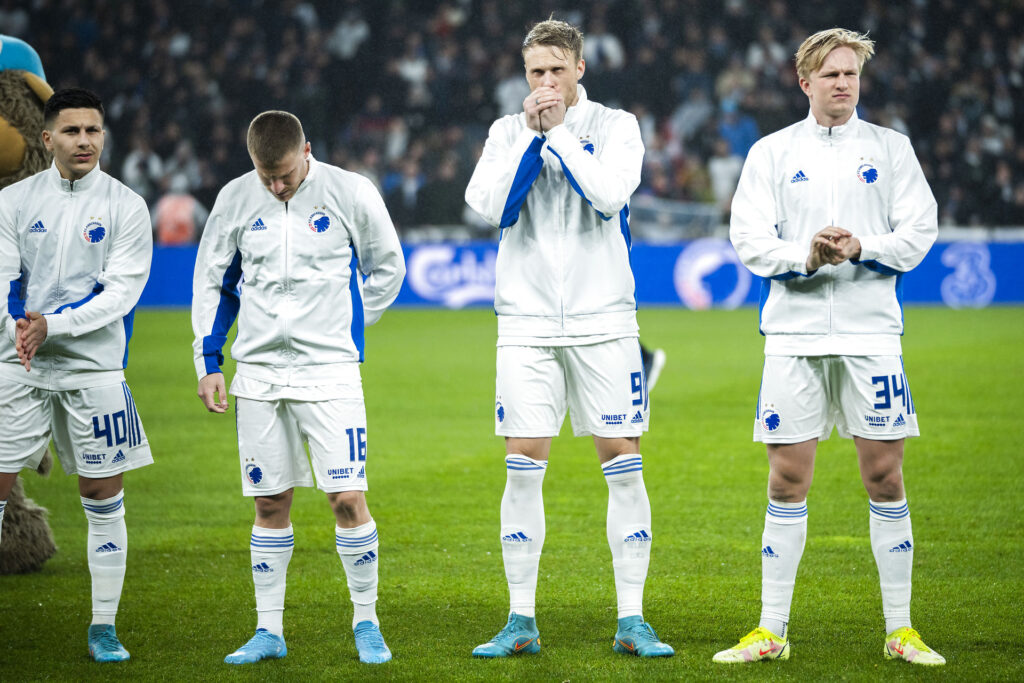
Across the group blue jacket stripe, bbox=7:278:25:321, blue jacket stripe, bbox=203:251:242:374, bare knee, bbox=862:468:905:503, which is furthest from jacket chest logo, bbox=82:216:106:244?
bare knee, bbox=862:468:905:503

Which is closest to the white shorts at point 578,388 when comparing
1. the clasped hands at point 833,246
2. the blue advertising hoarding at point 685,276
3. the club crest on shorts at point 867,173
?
the clasped hands at point 833,246

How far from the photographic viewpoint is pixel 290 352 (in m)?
4.38

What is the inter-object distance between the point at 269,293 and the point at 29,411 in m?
1.00

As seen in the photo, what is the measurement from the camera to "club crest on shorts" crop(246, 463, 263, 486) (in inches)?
173

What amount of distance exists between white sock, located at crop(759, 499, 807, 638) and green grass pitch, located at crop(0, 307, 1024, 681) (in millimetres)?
167

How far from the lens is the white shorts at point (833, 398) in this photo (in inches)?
166

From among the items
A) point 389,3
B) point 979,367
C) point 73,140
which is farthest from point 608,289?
point 389,3

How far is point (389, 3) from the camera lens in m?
24.5

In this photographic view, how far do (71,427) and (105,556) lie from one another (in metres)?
0.50

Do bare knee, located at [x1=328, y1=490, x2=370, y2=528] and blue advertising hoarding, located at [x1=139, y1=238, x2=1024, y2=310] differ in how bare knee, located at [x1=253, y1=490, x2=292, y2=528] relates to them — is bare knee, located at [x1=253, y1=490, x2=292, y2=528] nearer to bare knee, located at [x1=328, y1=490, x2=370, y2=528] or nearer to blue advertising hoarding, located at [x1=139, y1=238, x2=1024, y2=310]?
bare knee, located at [x1=328, y1=490, x2=370, y2=528]

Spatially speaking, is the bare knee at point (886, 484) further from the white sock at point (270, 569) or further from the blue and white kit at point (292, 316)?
the white sock at point (270, 569)

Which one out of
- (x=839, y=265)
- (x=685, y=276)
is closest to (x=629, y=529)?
(x=839, y=265)

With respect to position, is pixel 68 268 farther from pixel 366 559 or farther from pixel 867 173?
pixel 867 173

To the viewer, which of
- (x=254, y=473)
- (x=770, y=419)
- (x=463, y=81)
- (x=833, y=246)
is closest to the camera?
(x=833, y=246)
